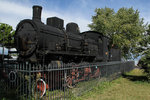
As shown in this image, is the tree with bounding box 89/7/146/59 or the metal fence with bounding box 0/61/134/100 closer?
the metal fence with bounding box 0/61/134/100

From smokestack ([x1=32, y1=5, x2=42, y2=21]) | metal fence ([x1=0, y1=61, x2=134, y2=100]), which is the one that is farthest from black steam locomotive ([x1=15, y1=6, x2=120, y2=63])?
metal fence ([x1=0, y1=61, x2=134, y2=100])

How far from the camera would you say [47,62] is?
6.35 meters

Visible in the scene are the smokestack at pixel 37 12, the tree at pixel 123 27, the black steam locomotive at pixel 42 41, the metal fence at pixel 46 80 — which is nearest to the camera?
the metal fence at pixel 46 80

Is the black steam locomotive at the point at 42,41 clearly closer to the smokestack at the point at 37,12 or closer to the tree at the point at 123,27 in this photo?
the smokestack at the point at 37,12

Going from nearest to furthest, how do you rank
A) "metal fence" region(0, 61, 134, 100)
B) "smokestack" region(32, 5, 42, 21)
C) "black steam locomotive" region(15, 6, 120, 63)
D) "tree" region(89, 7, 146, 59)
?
"metal fence" region(0, 61, 134, 100) → "black steam locomotive" region(15, 6, 120, 63) → "smokestack" region(32, 5, 42, 21) → "tree" region(89, 7, 146, 59)

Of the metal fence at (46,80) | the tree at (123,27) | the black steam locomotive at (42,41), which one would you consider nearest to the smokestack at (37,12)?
the black steam locomotive at (42,41)

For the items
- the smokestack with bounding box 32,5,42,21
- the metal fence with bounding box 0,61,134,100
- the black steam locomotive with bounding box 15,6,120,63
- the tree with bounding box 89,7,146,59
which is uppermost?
the tree with bounding box 89,7,146,59

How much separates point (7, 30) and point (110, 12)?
15.1 m

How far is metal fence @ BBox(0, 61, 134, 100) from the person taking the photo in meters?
4.81

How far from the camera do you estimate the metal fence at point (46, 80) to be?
4809mm

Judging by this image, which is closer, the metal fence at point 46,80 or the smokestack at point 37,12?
the metal fence at point 46,80

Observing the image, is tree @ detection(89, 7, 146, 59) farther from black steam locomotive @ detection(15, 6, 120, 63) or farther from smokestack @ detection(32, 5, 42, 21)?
smokestack @ detection(32, 5, 42, 21)

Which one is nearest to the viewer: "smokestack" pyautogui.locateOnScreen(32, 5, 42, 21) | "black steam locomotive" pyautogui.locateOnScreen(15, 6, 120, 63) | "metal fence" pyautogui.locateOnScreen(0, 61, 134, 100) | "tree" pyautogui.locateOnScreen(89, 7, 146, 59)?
"metal fence" pyautogui.locateOnScreen(0, 61, 134, 100)

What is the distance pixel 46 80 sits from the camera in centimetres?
613
